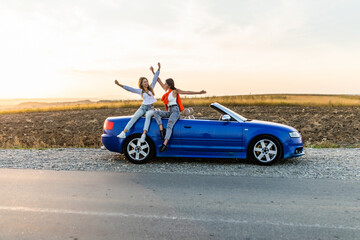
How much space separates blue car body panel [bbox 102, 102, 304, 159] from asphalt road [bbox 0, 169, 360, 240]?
4.09ft

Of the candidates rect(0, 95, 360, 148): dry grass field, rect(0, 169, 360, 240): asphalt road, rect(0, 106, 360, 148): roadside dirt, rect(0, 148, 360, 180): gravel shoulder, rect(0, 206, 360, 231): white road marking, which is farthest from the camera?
rect(0, 106, 360, 148): roadside dirt

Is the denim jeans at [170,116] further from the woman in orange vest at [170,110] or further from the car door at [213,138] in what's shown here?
the car door at [213,138]

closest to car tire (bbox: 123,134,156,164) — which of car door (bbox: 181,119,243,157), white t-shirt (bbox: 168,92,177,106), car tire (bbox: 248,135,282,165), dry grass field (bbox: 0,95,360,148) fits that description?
car door (bbox: 181,119,243,157)

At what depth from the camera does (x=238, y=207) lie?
4781 mm

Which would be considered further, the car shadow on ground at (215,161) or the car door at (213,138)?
the car shadow on ground at (215,161)

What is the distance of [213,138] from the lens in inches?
313

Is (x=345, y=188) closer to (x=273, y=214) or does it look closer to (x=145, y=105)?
(x=273, y=214)

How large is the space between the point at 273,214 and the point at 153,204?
5.33ft

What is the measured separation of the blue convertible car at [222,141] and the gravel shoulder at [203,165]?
0.26 m

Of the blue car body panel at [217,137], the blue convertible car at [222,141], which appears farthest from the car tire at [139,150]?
the blue car body panel at [217,137]

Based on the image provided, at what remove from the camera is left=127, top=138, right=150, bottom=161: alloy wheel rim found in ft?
26.8

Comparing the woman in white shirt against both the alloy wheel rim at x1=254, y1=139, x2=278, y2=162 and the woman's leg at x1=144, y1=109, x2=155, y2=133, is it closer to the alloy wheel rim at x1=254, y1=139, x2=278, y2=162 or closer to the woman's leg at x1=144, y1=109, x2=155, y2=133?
the woman's leg at x1=144, y1=109, x2=155, y2=133

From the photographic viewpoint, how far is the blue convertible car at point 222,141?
7.92 m

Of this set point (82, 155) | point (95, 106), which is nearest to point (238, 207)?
point (82, 155)
